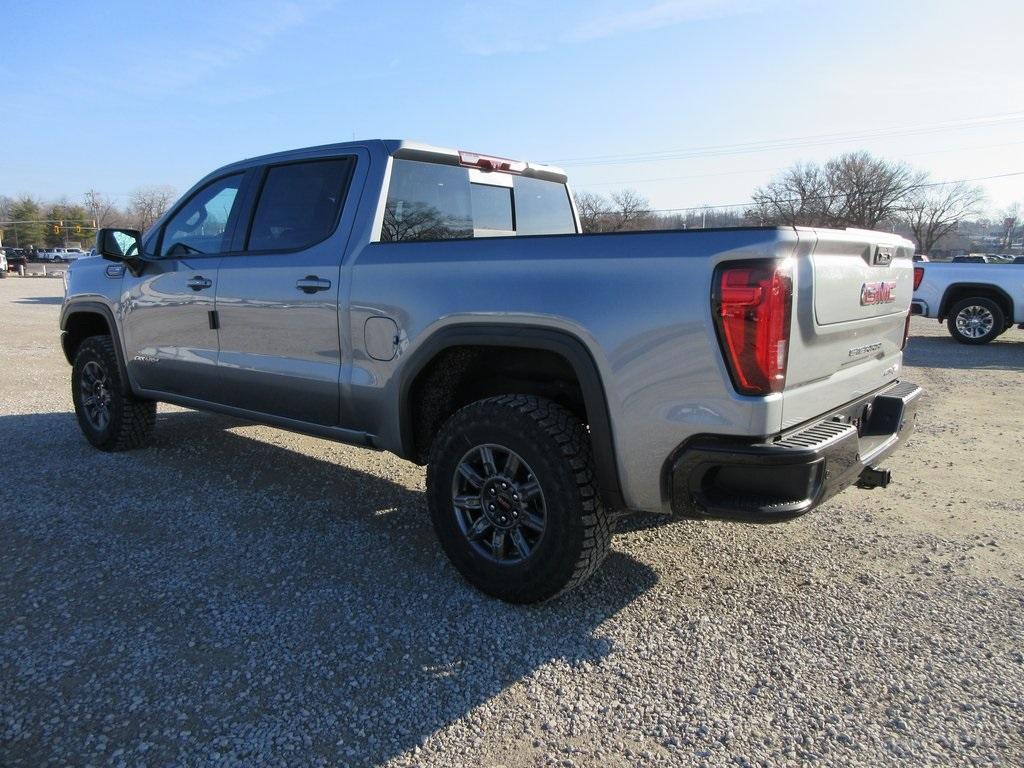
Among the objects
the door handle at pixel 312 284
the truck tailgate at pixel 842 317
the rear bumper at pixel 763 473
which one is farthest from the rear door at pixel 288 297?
the truck tailgate at pixel 842 317

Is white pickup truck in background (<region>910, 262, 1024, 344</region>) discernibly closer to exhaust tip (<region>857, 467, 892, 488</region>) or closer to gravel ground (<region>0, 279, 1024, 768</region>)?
gravel ground (<region>0, 279, 1024, 768</region>)

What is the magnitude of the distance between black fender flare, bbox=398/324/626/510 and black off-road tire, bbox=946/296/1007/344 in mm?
12131

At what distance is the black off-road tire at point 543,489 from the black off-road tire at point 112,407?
3.17m

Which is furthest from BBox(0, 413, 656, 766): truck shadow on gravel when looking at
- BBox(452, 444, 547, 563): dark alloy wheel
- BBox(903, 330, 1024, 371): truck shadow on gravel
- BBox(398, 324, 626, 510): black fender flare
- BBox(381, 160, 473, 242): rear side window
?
BBox(903, 330, 1024, 371): truck shadow on gravel

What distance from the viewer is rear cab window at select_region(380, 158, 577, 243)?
12.9ft

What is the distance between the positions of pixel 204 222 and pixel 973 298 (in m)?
12.5

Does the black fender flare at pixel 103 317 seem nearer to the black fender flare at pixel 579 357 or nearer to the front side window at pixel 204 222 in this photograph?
the front side window at pixel 204 222

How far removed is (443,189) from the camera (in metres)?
4.21

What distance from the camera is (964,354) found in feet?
37.5

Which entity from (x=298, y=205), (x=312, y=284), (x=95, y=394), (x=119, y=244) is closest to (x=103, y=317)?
(x=95, y=394)

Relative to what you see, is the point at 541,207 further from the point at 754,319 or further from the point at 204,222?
the point at 754,319

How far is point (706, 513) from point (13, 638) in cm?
275

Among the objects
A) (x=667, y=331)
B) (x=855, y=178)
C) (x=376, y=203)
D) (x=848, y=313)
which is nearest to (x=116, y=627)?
(x=376, y=203)

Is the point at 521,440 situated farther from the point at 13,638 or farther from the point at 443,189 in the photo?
the point at 13,638
